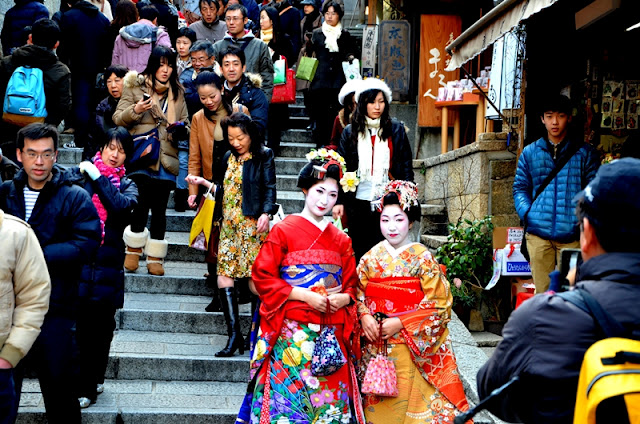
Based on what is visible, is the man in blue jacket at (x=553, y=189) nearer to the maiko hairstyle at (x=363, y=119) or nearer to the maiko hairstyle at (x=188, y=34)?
the maiko hairstyle at (x=363, y=119)

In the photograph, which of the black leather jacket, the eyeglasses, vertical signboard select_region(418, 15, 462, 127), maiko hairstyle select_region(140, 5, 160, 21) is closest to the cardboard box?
the black leather jacket

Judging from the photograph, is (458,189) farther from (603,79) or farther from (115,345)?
(115,345)

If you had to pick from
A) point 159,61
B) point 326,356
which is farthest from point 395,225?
point 159,61

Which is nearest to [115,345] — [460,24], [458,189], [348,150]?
[348,150]

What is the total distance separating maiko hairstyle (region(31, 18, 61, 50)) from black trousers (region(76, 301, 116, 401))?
4153 millimetres

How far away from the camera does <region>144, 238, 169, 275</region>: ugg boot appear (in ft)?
Result: 30.1

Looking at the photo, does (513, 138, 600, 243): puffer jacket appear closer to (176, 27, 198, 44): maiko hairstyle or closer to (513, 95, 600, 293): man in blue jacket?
(513, 95, 600, 293): man in blue jacket

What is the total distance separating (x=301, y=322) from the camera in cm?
608

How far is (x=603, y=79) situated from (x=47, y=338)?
620cm

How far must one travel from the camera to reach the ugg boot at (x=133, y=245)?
8906mm

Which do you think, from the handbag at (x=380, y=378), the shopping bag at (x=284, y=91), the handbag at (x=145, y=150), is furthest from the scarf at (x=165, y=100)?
the handbag at (x=380, y=378)

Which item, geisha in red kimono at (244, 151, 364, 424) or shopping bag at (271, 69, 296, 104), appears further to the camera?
shopping bag at (271, 69, 296, 104)

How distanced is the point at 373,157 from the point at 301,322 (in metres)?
2.40

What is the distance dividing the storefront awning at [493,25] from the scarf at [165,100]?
304 cm
